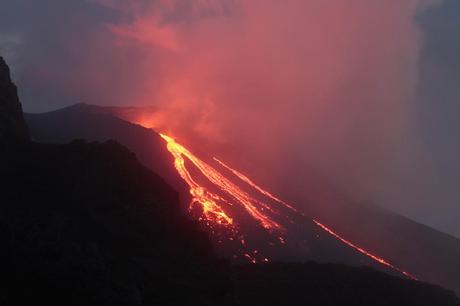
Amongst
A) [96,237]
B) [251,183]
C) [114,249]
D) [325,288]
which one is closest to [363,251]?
[251,183]

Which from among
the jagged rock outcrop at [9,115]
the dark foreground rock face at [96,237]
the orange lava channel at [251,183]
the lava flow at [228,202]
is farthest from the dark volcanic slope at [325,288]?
the orange lava channel at [251,183]

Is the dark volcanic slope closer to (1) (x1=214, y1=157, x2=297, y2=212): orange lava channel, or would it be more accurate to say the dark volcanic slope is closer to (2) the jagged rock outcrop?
(2) the jagged rock outcrop

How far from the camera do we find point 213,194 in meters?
106

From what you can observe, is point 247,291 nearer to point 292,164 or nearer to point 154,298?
point 154,298

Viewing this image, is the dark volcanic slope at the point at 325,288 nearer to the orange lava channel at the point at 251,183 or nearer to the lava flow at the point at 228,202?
the lava flow at the point at 228,202

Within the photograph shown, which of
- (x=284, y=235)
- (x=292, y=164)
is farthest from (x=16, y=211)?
(x=292, y=164)

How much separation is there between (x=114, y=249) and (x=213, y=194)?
227 ft

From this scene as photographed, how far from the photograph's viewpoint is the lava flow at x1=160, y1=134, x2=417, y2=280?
311 feet

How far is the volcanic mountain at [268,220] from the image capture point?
9244cm

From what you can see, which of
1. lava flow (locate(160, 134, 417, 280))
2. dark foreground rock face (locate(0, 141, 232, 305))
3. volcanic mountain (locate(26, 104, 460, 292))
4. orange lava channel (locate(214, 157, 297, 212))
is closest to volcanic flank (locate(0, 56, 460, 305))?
dark foreground rock face (locate(0, 141, 232, 305))

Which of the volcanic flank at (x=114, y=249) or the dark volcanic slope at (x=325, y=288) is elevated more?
the dark volcanic slope at (x=325, y=288)

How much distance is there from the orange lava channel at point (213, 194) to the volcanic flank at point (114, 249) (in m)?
29.4

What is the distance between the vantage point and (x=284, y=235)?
9812cm

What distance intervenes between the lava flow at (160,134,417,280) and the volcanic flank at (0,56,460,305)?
63.1ft
